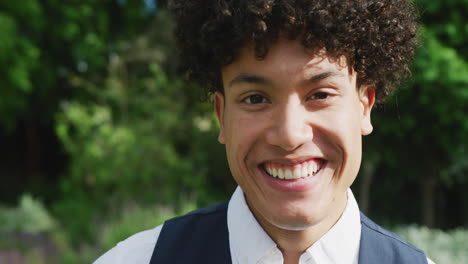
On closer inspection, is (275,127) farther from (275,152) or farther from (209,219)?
(209,219)

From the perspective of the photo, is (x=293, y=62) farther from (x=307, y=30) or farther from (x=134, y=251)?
(x=134, y=251)

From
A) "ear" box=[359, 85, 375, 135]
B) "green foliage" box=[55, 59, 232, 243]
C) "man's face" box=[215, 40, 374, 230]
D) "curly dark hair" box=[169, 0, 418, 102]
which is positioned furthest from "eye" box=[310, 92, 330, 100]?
"green foliage" box=[55, 59, 232, 243]

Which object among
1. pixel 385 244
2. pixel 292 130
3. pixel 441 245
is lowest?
pixel 441 245

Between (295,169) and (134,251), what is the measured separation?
705 mm

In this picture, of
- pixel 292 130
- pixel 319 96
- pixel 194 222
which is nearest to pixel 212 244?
pixel 194 222

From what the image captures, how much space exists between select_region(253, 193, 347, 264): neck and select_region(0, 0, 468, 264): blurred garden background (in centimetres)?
347

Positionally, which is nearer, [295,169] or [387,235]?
[295,169]

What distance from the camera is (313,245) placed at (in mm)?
1676

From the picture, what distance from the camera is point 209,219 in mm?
1883

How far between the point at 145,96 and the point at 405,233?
20.4ft

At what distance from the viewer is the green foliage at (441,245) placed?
4686 mm

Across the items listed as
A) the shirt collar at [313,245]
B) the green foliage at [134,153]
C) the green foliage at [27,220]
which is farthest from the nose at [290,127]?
the green foliage at [27,220]

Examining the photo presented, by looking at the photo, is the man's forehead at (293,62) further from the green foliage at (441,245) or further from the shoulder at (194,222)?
the green foliage at (441,245)

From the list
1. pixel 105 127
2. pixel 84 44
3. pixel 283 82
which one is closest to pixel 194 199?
pixel 105 127
